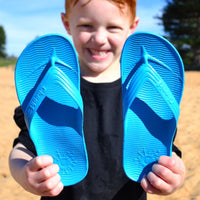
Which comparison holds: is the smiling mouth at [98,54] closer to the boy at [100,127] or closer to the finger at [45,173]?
the boy at [100,127]

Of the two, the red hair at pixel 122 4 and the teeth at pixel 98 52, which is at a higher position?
the red hair at pixel 122 4

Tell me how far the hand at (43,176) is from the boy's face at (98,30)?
390 mm

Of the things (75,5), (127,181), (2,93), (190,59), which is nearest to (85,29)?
(75,5)

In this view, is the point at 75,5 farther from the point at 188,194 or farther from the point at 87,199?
the point at 188,194

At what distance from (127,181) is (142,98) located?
1.16ft

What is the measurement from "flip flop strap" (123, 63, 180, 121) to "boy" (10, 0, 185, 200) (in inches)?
5.7

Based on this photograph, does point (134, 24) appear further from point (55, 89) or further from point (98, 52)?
point (55, 89)

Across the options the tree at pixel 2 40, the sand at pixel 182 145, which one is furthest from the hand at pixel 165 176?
the tree at pixel 2 40

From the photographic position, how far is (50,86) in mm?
830

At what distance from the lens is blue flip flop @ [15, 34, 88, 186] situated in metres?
0.82

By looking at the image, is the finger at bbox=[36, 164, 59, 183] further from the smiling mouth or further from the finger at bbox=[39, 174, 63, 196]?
the smiling mouth

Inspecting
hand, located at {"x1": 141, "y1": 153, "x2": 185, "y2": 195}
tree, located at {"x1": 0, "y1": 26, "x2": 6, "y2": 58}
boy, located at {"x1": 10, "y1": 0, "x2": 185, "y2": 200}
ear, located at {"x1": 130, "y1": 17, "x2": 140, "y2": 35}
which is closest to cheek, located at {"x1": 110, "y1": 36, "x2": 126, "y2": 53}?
boy, located at {"x1": 10, "y1": 0, "x2": 185, "y2": 200}

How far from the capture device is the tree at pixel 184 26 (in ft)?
39.1

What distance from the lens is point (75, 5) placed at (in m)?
0.83
